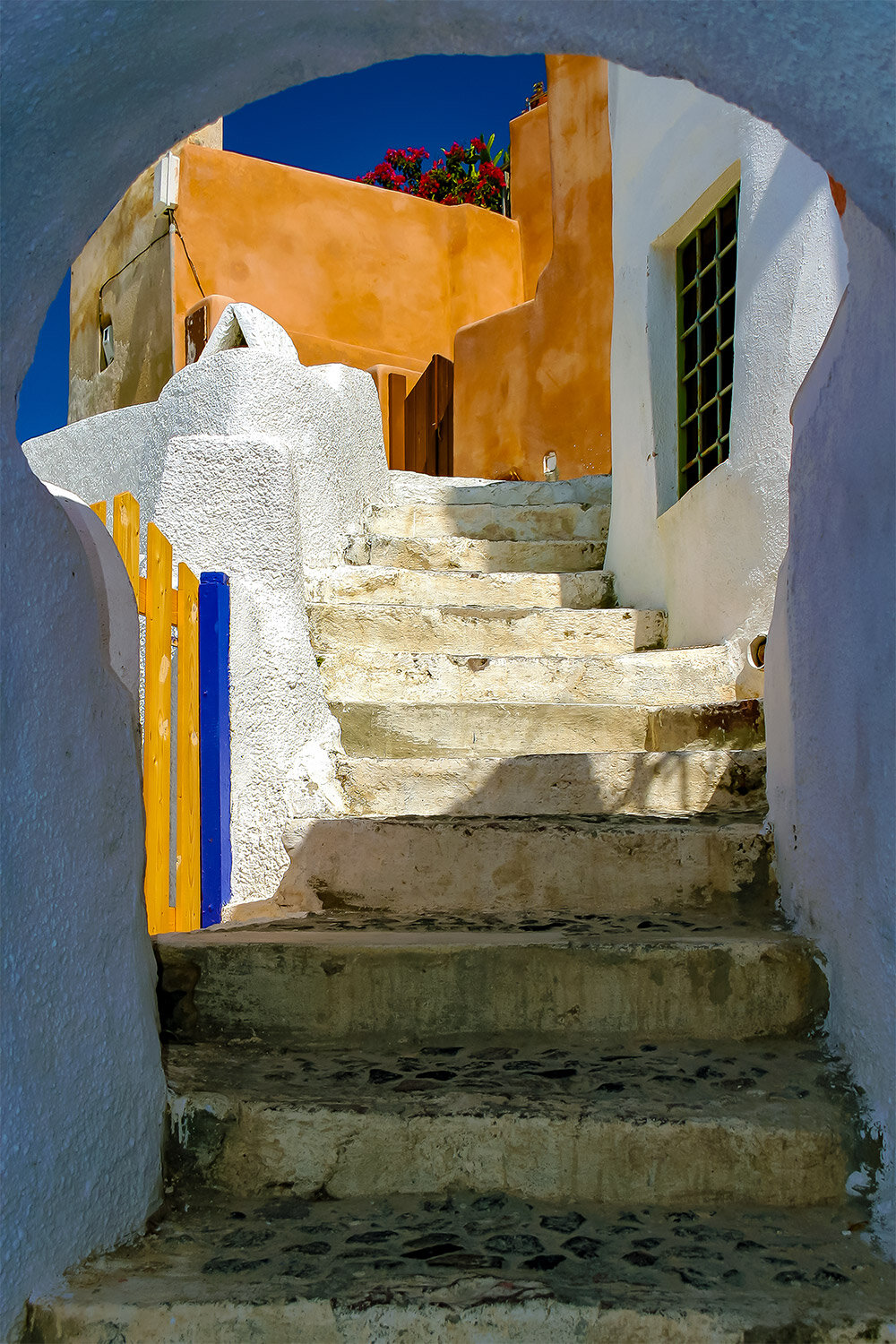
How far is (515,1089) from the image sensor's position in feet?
5.98

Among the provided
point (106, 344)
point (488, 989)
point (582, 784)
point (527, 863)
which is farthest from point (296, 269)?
point (488, 989)

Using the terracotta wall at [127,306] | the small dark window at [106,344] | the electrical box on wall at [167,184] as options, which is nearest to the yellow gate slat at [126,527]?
the terracotta wall at [127,306]

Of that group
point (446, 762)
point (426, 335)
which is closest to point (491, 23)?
point (446, 762)

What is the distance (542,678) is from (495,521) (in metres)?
2.15

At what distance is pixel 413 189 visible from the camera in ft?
50.5

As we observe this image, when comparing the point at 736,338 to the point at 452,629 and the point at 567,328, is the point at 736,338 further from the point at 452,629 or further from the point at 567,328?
the point at 567,328

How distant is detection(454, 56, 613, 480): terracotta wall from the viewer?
9.03 meters

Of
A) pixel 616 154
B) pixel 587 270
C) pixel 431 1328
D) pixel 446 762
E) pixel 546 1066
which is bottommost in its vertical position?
pixel 431 1328

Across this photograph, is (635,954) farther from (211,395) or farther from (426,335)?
(426,335)

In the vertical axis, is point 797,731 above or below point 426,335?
below

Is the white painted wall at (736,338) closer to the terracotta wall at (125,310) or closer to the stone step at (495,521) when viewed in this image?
the stone step at (495,521)

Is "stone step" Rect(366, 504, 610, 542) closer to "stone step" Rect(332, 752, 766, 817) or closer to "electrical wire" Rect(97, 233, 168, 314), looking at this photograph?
"stone step" Rect(332, 752, 766, 817)

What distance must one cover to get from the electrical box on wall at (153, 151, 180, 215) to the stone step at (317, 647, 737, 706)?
A: 7754 mm

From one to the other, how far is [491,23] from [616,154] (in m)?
4.55
